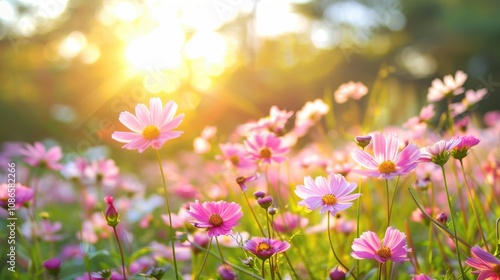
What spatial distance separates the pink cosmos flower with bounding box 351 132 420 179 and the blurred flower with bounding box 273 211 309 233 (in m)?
0.35

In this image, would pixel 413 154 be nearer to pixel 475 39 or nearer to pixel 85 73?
pixel 85 73

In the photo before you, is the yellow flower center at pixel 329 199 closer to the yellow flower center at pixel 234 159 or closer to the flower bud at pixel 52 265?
the yellow flower center at pixel 234 159

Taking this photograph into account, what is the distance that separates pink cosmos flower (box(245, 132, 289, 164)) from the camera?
917mm

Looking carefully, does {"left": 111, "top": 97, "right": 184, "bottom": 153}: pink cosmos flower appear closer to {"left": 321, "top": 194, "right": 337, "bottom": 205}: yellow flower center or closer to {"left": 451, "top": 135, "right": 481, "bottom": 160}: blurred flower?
{"left": 321, "top": 194, "right": 337, "bottom": 205}: yellow flower center

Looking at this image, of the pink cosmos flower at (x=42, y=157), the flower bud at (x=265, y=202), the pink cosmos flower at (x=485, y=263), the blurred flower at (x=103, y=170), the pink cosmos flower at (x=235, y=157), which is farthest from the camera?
the blurred flower at (x=103, y=170)

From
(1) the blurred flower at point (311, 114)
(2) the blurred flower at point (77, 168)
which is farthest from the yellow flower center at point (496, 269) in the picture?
(2) the blurred flower at point (77, 168)

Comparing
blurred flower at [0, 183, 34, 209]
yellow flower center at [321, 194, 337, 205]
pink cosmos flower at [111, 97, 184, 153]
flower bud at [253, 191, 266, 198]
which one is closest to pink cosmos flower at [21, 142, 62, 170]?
blurred flower at [0, 183, 34, 209]

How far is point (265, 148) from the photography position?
3.04ft

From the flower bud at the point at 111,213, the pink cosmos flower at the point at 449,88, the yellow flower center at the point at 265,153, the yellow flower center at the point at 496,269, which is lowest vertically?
the yellow flower center at the point at 496,269

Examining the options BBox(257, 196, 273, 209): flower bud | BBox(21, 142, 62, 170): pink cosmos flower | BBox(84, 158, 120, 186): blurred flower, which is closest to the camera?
BBox(257, 196, 273, 209): flower bud

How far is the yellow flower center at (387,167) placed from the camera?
69 centimetres

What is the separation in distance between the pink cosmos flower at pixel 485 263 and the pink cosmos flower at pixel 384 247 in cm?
8

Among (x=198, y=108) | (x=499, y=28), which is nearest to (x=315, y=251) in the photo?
(x=198, y=108)

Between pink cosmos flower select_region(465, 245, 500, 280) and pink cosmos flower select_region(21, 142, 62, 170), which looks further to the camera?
pink cosmos flower select_region(21, 142, 62, 170)
